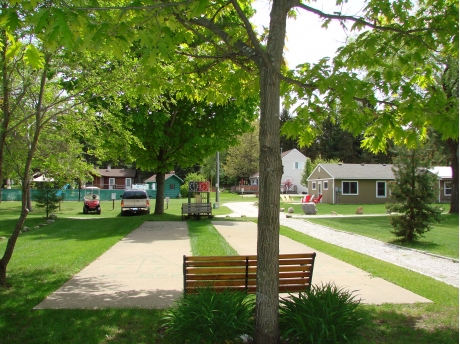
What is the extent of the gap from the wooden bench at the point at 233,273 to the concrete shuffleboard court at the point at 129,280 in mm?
844

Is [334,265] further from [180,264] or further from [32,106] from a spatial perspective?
[32,106]

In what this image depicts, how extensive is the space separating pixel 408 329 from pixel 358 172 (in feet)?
122

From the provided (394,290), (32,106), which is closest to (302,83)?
(394,290)

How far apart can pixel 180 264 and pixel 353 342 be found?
560 centimetres

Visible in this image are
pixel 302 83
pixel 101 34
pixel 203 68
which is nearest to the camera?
pixel 101 34

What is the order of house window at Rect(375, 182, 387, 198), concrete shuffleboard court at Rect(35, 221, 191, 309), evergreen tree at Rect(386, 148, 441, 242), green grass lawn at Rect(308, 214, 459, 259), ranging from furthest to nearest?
house window at Rect(375, 182, 387, 198) < evergreen tree at Rect(386, 148, 441, 242) < green grass lawn at Rect(308, 214, 459, 259) < concrete shuffleboard court at Rect(35, 221, 191, 309)

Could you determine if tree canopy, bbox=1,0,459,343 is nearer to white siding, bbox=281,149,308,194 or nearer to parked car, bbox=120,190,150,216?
parked car, bbox=120,190,150,216

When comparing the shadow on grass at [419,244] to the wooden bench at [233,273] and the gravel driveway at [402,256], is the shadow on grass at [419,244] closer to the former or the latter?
the gravel driveway at [402,256]

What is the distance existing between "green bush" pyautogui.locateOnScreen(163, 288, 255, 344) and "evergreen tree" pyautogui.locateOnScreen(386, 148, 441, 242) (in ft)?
36.1

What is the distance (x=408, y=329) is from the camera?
5.07 metres

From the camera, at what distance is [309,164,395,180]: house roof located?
1565 inches

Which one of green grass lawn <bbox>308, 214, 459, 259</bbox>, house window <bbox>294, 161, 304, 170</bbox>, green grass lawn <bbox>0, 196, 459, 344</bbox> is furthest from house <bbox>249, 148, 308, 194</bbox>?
green grass lawn <bbox>0, 196, 459, 344</bbox>

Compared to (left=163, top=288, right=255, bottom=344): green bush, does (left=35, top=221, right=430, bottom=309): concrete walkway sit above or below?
below

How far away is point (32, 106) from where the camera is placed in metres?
8.84
